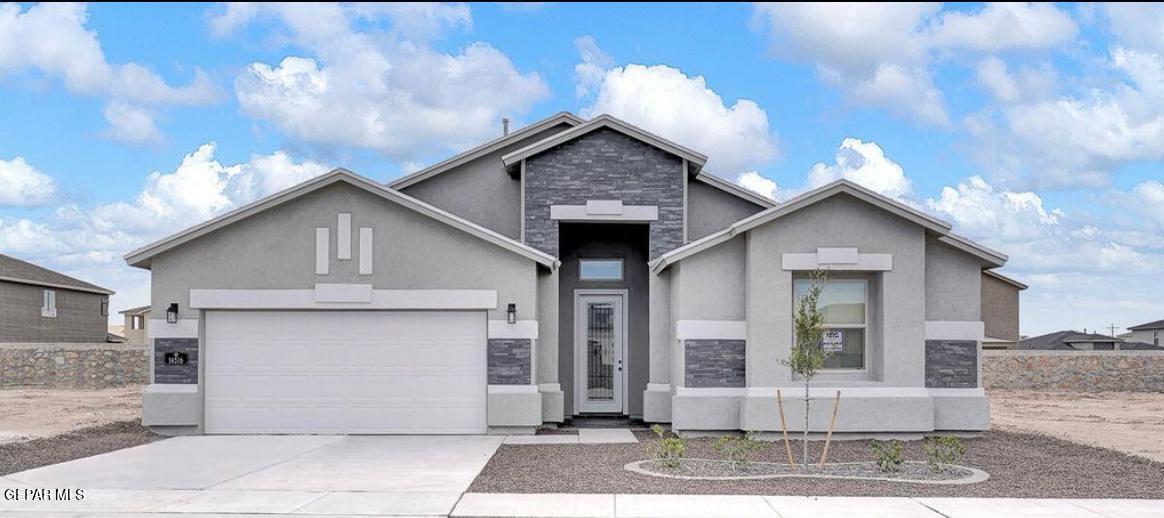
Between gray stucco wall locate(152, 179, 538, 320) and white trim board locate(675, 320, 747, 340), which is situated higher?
gray stucco wall locate(152, 179, 538, 320)

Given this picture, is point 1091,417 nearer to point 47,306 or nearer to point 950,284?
point 950,284

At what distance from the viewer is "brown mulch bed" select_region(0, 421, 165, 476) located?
Result: 557 inches

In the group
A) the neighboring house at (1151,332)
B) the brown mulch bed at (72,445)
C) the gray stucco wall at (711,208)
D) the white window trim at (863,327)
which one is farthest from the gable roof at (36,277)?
the neighboring house at (1151,332)

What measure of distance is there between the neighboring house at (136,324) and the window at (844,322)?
135 ft

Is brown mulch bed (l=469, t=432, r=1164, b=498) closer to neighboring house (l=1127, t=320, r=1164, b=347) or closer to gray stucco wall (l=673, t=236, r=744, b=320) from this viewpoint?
gray stucco wall (l=673, t=236, r=744, b=320)

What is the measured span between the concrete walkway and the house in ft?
17.9

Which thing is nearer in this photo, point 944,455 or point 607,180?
point 944,455

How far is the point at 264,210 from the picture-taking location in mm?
17484

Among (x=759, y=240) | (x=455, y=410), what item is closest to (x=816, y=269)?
(x=759, y=240)

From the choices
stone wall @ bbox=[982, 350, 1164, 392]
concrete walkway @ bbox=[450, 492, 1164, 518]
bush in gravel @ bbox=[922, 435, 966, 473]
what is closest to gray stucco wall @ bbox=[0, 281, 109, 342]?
stone wall @ bbox=[982, 350, 1164, 392]

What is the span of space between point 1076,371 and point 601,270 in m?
18.1

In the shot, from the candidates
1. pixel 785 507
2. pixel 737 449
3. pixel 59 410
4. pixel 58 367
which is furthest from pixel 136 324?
pixel 785 507

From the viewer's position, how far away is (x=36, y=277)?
41750 millimetres

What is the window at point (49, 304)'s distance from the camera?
4225 centimetres
